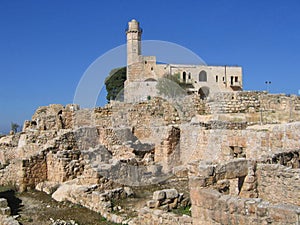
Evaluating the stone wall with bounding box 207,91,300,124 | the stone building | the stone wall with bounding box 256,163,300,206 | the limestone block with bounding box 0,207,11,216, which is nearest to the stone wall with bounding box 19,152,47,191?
the limestone block with bounding box 0,207,11,216

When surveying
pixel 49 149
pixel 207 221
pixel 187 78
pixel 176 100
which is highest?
pixel 187 78

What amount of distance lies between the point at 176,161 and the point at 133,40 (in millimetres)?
54857

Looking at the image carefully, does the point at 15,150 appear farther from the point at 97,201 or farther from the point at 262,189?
the point at 262,189

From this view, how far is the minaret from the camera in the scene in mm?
65594

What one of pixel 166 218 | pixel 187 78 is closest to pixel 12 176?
pixel 166 218

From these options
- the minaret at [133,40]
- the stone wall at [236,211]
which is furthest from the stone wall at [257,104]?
the minaret at [133,40]

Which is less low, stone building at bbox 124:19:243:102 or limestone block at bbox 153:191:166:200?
stone building at bbox 124:19:243:102

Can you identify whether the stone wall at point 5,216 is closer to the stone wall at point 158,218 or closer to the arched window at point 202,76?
the stone wall at point 158,218

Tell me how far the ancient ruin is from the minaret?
4702 centimetres

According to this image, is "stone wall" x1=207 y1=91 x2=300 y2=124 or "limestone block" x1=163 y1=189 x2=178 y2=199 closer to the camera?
"limestone block" x1=163 y1=189 x2=178 y2=199

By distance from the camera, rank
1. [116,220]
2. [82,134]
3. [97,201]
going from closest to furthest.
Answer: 1. [116,220]
2. [97,201]
3. [82,134]

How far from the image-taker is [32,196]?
37.3ft

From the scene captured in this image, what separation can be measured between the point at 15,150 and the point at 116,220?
445 inches

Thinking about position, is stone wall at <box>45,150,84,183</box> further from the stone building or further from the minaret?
the minaret
